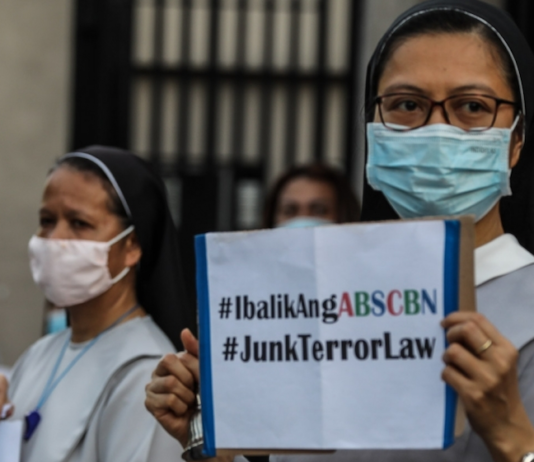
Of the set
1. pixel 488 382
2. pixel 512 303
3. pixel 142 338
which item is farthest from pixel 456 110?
pixel 142 338

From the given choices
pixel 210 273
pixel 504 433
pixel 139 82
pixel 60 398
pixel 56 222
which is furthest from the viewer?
pixel 139 82

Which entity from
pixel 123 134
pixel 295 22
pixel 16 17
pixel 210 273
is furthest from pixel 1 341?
pixel 210 273

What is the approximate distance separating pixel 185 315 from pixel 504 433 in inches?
85.6

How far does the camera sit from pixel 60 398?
11.9 feet

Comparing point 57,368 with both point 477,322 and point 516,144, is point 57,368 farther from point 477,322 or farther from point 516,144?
point 477,322

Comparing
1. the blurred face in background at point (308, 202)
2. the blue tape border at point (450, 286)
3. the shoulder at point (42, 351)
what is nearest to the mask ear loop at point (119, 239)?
the shoulder at point (42, 351)

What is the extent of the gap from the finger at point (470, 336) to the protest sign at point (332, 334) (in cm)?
7

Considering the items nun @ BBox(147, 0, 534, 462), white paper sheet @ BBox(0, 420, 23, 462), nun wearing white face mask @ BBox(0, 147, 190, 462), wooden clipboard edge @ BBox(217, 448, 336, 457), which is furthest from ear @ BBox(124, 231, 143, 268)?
wooden clipboard edge @ BBox(217, 448, 336, 457)

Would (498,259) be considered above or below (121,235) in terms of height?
above

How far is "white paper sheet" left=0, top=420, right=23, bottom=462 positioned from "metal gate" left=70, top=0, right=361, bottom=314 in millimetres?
7082

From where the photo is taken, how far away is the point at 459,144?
2.33m

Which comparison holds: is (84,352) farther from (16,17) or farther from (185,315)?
(16,17)

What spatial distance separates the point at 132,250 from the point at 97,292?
22 centimetres

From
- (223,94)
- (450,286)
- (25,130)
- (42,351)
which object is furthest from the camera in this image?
(223,94)
